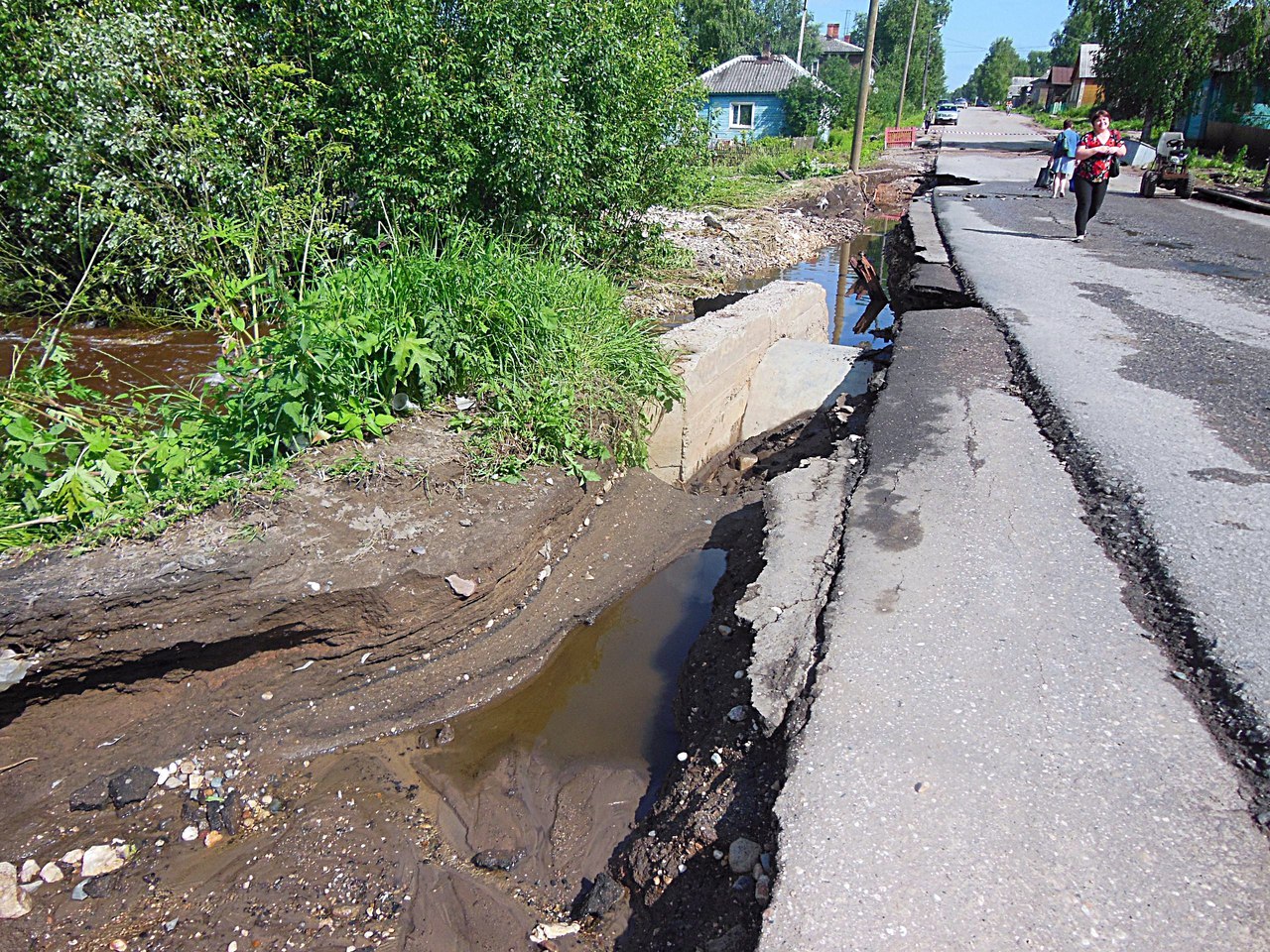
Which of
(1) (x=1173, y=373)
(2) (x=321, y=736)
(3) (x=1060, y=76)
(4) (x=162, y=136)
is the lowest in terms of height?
(2) (x=321, y=736)

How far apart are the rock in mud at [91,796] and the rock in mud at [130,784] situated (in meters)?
0.02

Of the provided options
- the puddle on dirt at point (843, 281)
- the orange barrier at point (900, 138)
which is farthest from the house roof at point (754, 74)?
the puddle on dirt at point (843, 281)

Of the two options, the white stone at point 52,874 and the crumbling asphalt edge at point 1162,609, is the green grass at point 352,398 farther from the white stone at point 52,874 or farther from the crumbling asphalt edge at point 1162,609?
the crumbling asphalt edge at point 1162,609

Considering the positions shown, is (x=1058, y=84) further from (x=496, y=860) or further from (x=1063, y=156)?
(x=496, y=860)

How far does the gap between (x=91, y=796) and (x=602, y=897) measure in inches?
73.7

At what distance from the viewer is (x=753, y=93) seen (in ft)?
147

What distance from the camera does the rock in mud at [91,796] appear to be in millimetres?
2885

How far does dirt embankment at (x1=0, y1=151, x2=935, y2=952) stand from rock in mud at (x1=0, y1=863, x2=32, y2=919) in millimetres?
13

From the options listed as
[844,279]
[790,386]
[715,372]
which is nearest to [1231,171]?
[844,279]

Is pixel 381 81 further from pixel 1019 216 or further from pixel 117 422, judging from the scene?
pixel 1019 216

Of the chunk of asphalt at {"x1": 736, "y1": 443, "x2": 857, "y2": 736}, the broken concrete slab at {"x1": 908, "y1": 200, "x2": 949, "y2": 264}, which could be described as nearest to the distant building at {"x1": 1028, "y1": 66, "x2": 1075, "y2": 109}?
the broken concrete slab at {"x1": 908, "y1": 200, "x2": 949, "y2": 264}

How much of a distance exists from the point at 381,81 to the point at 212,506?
4.68 meters

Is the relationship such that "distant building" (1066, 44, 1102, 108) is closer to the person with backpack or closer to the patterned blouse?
the person with backpack

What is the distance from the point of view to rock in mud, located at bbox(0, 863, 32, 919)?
8.38 feet
